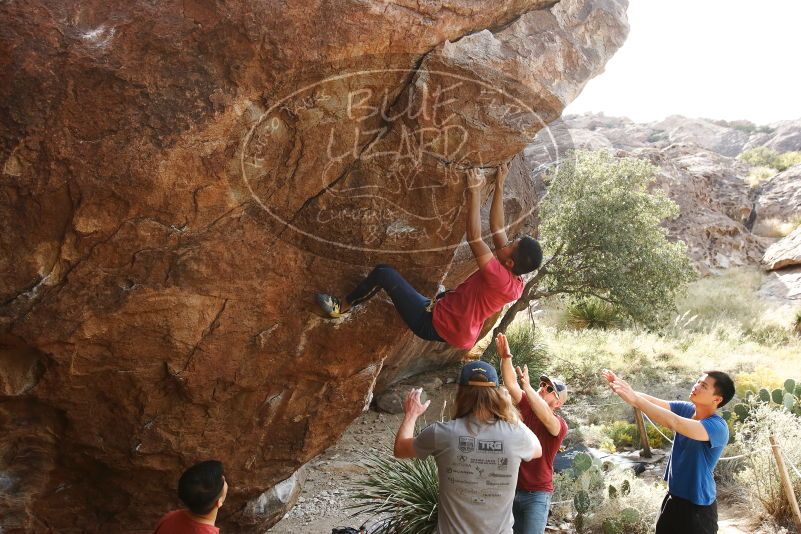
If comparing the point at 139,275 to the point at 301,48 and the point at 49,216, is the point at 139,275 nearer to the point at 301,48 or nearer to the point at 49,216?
the point at 49,216

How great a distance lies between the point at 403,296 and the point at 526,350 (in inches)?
449

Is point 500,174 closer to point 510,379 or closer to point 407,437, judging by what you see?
point 510,379

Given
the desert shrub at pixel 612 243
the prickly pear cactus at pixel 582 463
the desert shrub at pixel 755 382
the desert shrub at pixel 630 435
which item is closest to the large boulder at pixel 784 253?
the desert shrub at pixel 612 243

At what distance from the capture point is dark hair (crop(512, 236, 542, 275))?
4902 millimetres

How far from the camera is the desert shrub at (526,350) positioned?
15484 mm

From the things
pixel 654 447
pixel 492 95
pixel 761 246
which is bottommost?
pixel 654 447

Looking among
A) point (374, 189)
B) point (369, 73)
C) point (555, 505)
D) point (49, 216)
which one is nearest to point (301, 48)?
point (369, 73)

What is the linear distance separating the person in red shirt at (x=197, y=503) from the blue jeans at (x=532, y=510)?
85.9 inches

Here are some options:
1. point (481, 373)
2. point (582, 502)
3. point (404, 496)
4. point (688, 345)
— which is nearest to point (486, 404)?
point (481, 373)

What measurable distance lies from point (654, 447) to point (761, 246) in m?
19.4

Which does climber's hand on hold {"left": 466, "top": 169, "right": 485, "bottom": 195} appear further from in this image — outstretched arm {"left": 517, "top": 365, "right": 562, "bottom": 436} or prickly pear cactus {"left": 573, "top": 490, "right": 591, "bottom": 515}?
prickly pear cactus {"left": 573, "top": 490, "right": 591, "bottom": 515}

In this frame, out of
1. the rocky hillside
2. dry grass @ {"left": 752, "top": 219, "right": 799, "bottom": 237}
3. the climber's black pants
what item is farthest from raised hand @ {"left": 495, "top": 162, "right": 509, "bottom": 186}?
dry grass @ {"left": 752, "top": 219, "right": 799, "bottom": 237}

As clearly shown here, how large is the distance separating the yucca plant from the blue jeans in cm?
225

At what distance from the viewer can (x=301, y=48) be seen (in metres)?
4.55
